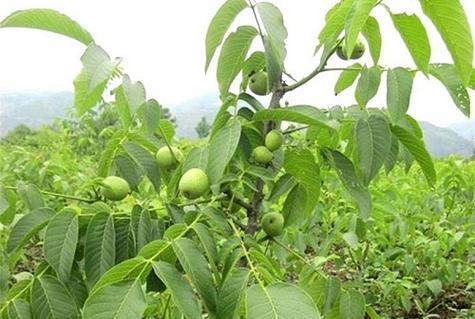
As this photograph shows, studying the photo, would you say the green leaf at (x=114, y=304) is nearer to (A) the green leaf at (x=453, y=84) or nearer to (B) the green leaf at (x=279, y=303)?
(B) the green leaf at (x=279, y=303)

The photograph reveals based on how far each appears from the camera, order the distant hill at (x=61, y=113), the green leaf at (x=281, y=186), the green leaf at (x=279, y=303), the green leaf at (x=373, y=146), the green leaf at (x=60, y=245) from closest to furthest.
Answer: the green leaf at (x=279, y=303), the green leaf at (x=60, y=245), the green leaf at (x=373, y=146), the green leaf at (x=281, y=186), the distant hill at (x=61, y=113)

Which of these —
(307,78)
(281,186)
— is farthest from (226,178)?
(307,78)

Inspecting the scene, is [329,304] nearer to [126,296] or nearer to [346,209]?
[126,296]

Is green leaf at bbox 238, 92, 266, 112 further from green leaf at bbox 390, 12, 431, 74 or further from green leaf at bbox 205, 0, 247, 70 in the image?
green leaf at bbox 390, 12, 431, 74

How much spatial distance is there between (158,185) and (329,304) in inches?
17.8

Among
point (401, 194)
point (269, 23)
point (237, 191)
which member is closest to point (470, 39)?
point (269, 23)

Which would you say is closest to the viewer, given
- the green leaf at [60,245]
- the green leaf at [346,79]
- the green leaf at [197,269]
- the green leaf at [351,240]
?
the green leaf at [197,269]

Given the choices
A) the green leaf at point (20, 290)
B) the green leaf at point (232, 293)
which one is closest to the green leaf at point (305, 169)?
the green leaf at point (232, 293)

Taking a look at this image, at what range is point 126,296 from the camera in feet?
3.03

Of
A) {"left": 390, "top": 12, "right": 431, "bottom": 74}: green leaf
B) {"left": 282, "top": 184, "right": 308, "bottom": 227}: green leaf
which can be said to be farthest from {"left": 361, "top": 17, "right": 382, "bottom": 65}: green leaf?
{"left": 282, "top": 184, "right": 308, "bottom": 227}: green leaf

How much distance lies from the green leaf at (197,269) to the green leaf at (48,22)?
0.43 metres

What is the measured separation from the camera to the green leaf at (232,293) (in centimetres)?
96

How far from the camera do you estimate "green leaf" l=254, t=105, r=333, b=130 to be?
111cm

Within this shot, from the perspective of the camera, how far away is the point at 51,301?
3.61 feet
